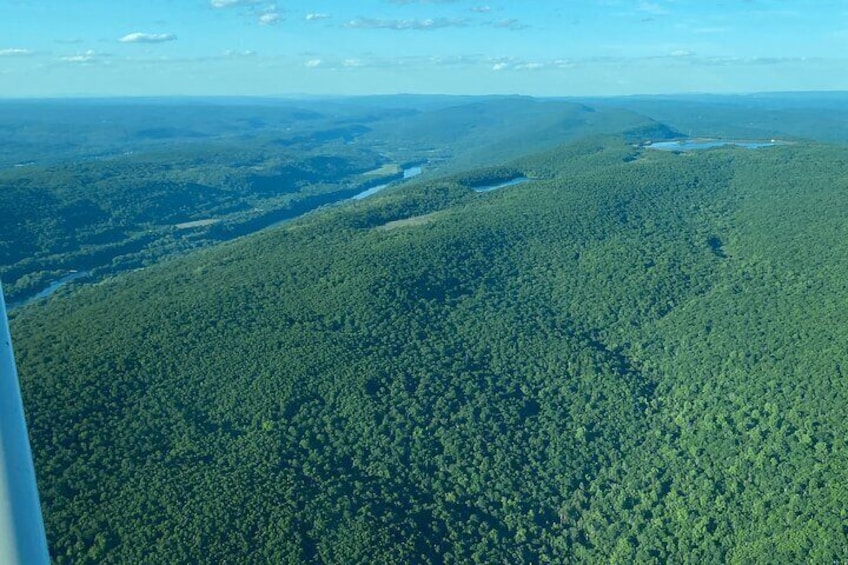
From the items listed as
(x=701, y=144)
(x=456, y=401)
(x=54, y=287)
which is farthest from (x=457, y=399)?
(x=701, y=144)

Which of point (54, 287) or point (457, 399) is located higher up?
point (457, 399)

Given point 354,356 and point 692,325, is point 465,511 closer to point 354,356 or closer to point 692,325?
point 354,356

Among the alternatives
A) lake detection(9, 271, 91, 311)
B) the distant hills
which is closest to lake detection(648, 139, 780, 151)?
the distant hills

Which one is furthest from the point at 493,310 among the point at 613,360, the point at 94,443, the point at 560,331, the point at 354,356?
the point at 94,443

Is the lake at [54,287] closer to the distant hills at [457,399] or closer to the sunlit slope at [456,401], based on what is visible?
the distant hills at [457,399]

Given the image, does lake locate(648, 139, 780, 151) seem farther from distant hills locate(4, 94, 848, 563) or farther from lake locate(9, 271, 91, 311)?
lake locate(9, 271, 91, 311)

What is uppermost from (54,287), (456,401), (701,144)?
(701,144)

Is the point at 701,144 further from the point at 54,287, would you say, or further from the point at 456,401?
the point at 54,287

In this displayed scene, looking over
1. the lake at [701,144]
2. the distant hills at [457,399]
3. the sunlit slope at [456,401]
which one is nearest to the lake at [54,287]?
the distant hills at [457,399]

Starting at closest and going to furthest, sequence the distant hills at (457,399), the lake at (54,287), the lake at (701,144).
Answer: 1. the distant hills at (457,399)
2. the lake at (54,287)
3. the lake at (701,144)
